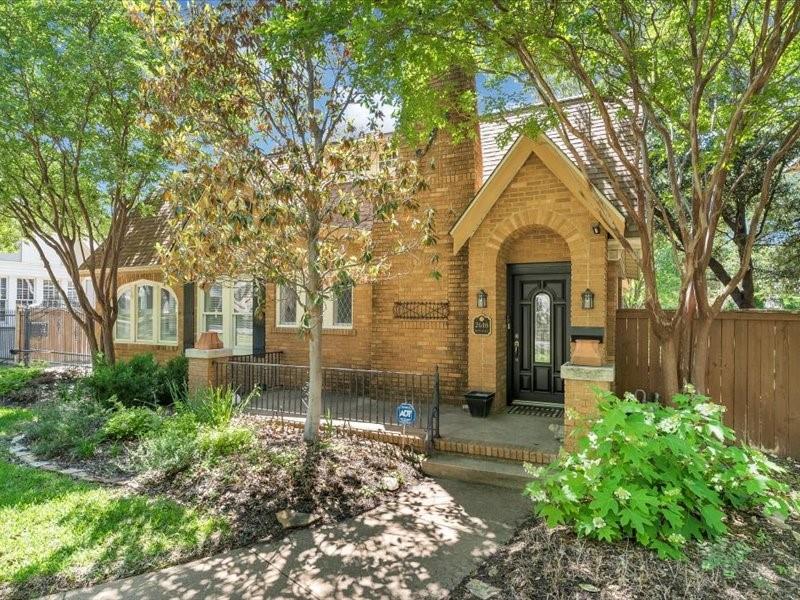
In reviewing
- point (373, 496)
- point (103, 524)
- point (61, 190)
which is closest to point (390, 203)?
point (373, 496)

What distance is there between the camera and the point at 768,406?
660 cm

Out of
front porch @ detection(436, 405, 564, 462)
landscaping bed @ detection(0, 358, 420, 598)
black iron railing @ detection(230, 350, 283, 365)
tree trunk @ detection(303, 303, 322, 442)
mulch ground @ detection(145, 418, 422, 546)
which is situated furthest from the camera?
black iron railing @ detection(230, 350, 283, 365)

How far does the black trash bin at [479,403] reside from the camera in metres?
7.88

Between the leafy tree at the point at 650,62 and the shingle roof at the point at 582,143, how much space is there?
2.49 ft

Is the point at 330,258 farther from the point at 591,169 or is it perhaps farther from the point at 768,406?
the point at 768,406

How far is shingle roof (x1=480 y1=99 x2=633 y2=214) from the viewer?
747 centimetres

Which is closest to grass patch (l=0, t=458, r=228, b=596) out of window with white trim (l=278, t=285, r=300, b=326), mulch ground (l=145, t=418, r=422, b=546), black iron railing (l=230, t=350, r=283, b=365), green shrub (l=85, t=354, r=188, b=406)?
mulch ground (l=145, t=418, r=422, b=546)

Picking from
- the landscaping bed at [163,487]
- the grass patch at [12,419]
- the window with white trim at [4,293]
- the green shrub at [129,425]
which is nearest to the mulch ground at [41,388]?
the grass patch at [12,419]

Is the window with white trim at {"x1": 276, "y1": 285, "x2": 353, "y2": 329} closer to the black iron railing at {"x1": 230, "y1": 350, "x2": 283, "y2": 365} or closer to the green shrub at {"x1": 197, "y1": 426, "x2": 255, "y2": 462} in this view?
the black iron railing at {"x1": 230, "y1": 350, "x2": 283, "y2": 365}

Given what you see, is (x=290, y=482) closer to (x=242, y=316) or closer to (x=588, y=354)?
(x=588, y=354)

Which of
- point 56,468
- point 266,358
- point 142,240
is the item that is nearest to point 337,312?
point 266,358

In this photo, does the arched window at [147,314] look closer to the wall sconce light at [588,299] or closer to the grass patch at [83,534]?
the grass patch at [83,534]

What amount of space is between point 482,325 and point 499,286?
2.67 ft

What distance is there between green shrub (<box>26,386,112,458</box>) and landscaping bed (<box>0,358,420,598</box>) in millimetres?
22
